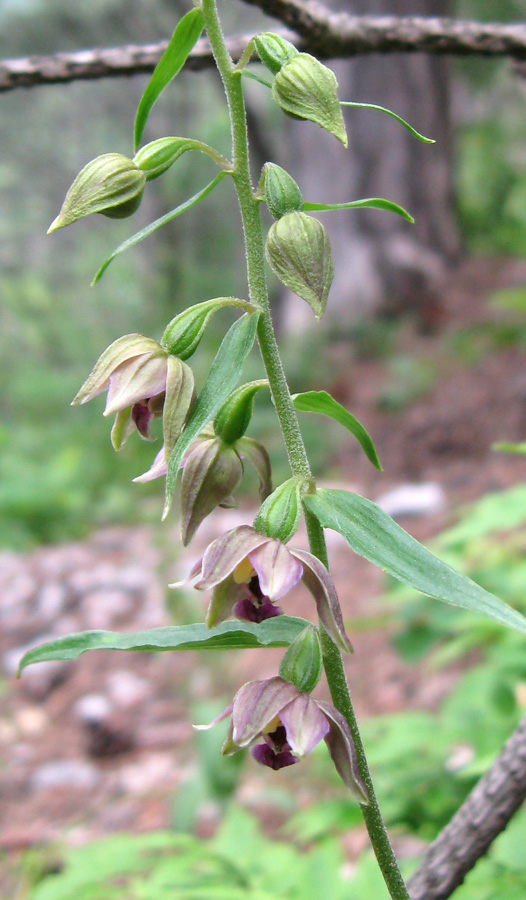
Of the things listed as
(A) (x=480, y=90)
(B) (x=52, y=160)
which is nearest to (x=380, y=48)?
(A) (x=480, y=90)

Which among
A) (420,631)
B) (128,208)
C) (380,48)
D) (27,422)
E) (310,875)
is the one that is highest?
(380,48)

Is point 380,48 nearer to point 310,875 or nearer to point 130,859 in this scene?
point 310,875

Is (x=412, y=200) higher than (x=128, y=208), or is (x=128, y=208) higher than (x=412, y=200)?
(x=128, y=208)

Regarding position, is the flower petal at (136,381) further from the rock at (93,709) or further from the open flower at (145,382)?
the rock at (93,709)

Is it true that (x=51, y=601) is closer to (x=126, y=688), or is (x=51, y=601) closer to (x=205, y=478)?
(x=126, y=688)

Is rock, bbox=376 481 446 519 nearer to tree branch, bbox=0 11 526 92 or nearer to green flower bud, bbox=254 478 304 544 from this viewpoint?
tree branch, bbox=0 11 526 92

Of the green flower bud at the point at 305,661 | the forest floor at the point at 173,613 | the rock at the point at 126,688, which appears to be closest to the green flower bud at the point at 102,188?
the green flower bud at the point at 305,661

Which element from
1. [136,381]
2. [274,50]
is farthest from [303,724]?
[274,50]
